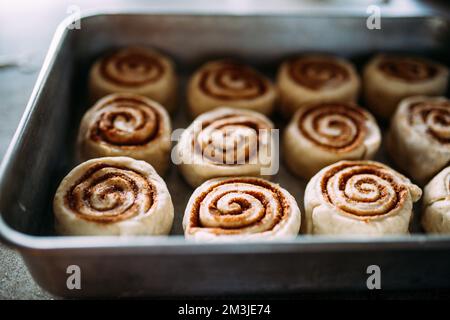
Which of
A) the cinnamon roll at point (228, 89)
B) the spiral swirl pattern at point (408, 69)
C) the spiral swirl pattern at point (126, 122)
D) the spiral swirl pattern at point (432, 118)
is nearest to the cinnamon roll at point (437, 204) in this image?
the spiral swirl pattern at point (432, 118)

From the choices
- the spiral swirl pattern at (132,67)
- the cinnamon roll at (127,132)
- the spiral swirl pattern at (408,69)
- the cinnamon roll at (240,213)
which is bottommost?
the cinnamon roll at (240,213)

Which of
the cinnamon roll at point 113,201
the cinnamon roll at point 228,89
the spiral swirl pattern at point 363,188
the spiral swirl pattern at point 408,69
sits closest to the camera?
the cinnamon roll at point 113,201

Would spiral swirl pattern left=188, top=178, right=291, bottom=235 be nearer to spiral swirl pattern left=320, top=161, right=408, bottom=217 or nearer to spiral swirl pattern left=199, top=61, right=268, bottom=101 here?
spiral swirl pattern left=320, top=161, right=408, bottom=217

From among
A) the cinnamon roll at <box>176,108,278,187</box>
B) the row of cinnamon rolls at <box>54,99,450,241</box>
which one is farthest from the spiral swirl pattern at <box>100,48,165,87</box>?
the cinnamon roll at <box>176,108,278,187</box>

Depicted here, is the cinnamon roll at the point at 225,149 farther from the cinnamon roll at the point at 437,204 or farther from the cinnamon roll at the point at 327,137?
the cinnamon roll at the point at 437,204

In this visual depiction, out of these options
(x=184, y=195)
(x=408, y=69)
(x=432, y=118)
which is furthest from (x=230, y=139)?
(x=408, y=69)

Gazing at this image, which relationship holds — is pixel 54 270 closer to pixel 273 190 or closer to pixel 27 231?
pixel 27 231

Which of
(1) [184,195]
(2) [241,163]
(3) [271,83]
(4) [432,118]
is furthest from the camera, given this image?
(3) [271,83]

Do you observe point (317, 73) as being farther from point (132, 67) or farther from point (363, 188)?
point (132, 67)
